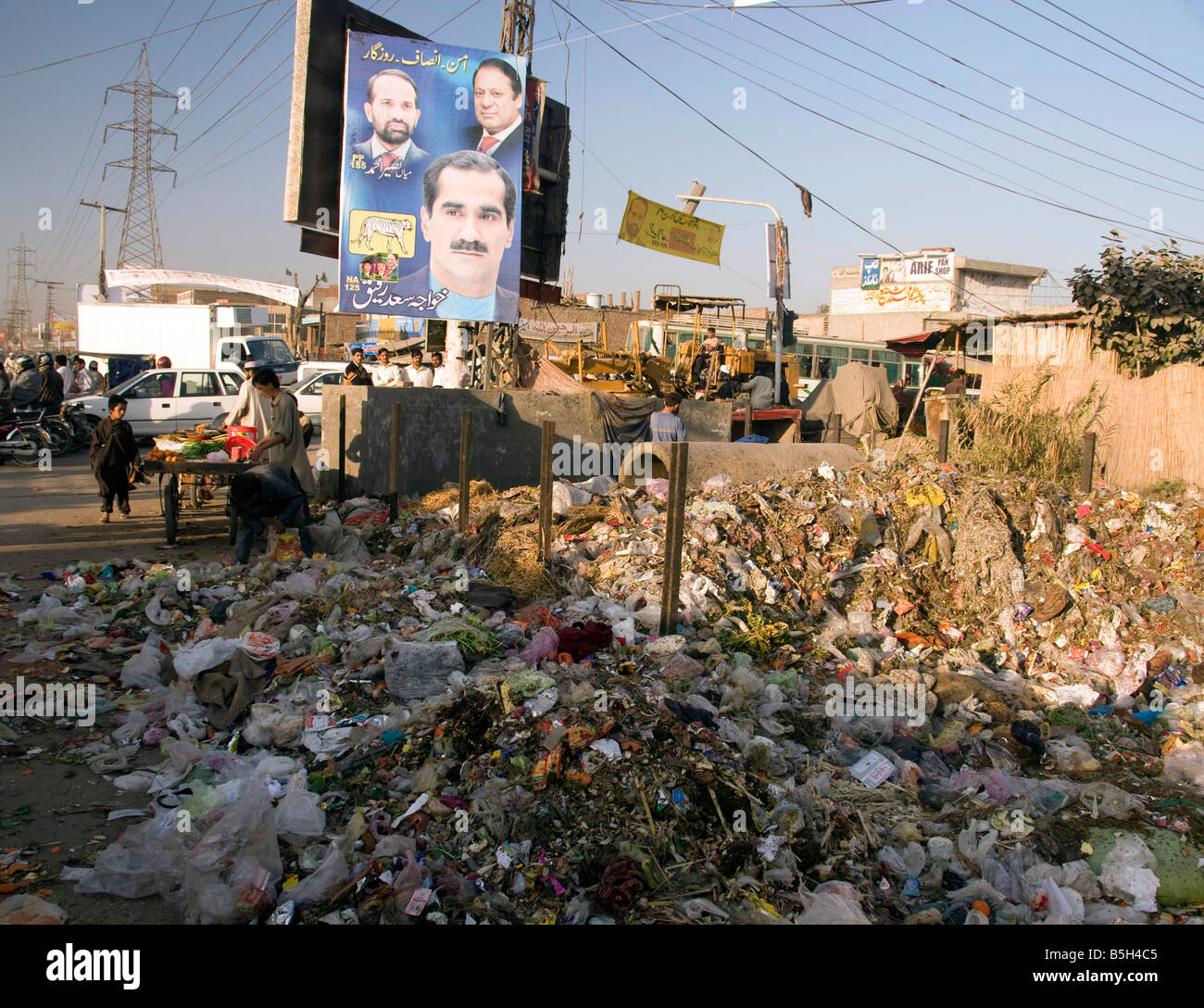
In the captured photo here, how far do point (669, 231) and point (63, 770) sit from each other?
1381 cm

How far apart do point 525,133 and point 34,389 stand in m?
9.24

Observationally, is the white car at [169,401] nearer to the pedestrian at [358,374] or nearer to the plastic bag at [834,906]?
the pedestrian at [358,374]

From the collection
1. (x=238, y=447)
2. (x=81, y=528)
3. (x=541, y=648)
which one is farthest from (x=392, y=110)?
(x=541, y=648)

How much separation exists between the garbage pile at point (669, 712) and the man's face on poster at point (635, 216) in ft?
26.3

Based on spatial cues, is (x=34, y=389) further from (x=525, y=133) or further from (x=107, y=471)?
(x=525, y=133)

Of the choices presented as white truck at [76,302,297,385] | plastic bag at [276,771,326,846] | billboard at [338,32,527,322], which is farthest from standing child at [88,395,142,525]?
white truck at [76,302,297,385]

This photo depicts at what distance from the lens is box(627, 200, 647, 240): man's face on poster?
15.1m

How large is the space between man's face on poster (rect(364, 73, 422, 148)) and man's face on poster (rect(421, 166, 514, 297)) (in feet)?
2.26

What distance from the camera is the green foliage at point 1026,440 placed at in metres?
9.98

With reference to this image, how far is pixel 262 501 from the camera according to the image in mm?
7332

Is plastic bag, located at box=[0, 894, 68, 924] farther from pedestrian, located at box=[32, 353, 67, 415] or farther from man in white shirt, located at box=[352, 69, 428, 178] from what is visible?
pedestrian, located at box=[32, 353, 67, 415]

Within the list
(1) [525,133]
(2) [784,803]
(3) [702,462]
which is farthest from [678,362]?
(2) [784,803]

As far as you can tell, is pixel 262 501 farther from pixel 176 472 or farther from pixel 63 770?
pixel 63 770
